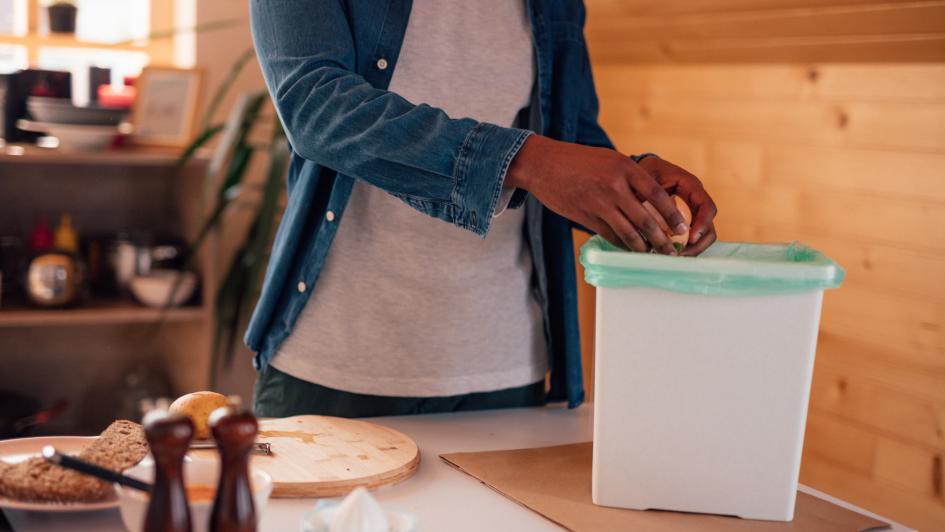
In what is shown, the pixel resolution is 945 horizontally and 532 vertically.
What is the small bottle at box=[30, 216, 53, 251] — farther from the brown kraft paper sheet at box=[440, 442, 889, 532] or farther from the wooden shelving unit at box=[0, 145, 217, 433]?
the brown kraft paper sheet at box=[440, 442, 889, 532]

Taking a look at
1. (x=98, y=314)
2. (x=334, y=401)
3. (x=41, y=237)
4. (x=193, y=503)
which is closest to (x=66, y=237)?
(x=41, y=237)

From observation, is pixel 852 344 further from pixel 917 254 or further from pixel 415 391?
pixel 415 391

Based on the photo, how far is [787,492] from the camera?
3.19ft

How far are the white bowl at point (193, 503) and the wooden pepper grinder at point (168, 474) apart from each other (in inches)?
0.7

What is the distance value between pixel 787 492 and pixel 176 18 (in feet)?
8.68

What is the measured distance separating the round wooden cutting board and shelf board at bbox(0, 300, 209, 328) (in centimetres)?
162

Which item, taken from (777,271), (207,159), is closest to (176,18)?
(207,159)

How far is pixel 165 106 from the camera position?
287 centimetres

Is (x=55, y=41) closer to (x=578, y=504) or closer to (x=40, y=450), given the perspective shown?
(x=40, y=450)

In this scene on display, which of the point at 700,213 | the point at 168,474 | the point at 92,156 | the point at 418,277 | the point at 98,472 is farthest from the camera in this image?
the point at 92,156

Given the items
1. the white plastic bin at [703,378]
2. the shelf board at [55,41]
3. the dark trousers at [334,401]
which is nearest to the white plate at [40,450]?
the dark trousers at [334,401]

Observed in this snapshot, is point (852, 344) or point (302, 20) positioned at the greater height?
point (302, 20)

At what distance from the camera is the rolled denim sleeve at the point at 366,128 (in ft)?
3.46

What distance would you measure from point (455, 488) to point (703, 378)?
26 cm
